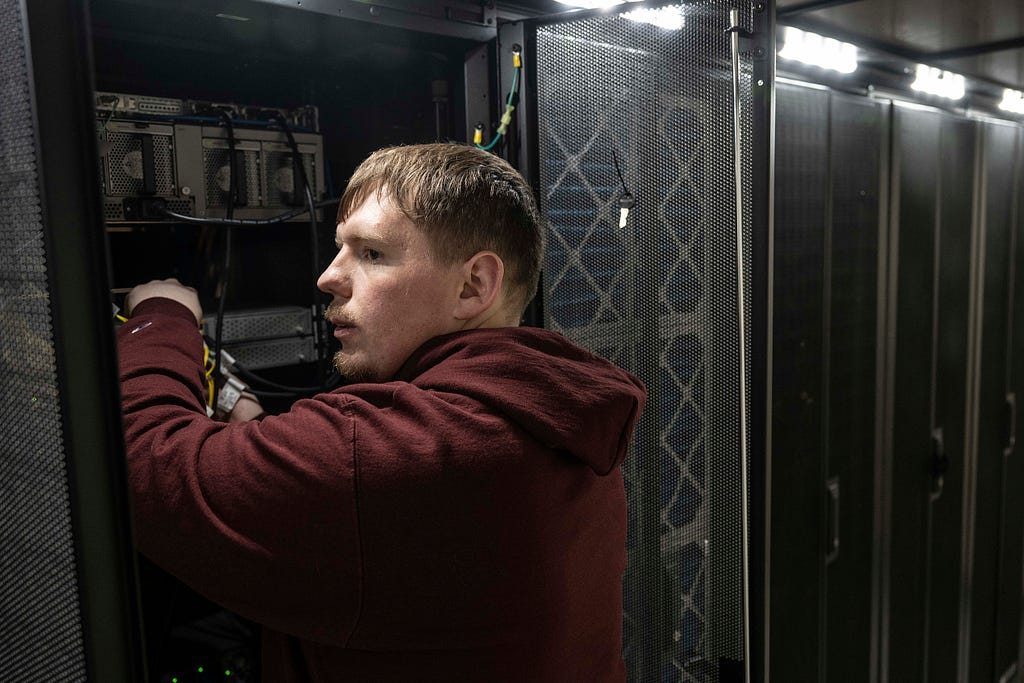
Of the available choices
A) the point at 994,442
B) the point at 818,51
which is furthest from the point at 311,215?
the point at 994,442

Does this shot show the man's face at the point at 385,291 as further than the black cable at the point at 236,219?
No

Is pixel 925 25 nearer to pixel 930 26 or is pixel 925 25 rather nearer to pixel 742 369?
pixel 930 26

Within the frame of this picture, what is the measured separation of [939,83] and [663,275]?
1911 mm

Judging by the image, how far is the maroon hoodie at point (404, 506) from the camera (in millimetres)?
959

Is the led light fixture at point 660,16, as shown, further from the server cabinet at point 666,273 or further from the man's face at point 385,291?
the man's face at point 385,291

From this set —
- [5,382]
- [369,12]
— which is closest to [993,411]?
[369,12]

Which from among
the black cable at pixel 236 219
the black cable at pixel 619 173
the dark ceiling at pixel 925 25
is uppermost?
the dark ceiling at pixel 925 25

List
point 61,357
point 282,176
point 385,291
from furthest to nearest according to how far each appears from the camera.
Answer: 1. point 282,176
2. point 385,291
3. point 61,357

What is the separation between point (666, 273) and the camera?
1638 millimetres

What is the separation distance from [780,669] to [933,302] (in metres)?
1.37

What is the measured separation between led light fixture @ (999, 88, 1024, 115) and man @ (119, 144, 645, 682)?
3045 mm

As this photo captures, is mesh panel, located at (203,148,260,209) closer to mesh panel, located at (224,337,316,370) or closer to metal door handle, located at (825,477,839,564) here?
mesh panel, located at (224,337,316,370)

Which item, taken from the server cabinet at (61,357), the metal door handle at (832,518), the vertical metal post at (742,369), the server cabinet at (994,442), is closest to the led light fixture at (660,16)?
the vertical metal post at (742,369)

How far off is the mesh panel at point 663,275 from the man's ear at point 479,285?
1.70 feet
